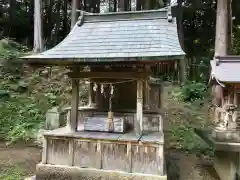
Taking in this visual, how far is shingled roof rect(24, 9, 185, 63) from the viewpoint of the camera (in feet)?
20.0

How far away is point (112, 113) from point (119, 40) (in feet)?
6.71

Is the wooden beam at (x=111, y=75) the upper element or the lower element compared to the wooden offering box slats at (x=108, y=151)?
upper

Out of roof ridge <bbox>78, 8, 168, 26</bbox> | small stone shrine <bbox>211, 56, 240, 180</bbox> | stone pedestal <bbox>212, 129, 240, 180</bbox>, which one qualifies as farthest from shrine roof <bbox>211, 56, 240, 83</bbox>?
roof ridge <bbox>78, 8, 168, 26</bbox>

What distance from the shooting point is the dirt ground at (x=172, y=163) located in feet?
27.6

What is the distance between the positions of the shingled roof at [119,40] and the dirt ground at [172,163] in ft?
13.7

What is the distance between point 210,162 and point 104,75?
20.0 feet

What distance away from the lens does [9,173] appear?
785cm

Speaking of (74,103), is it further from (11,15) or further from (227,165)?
(11,15)

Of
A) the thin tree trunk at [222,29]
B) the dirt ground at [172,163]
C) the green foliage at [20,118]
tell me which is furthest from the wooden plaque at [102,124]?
the thin tree trunk at [222,29]

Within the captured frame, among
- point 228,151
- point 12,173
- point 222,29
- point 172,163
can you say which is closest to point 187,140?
point 172,163

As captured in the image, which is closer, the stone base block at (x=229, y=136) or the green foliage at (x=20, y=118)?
the stone base block at (x=229, y=136)

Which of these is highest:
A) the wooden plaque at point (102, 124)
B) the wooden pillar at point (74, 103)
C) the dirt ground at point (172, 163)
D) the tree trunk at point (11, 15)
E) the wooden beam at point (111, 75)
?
the tree trunk at point (11, 15)

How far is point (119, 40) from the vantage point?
710 centimetres

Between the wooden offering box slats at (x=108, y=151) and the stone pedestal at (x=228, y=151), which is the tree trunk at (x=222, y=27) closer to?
the stone pedestal at (x=228, y=151)
